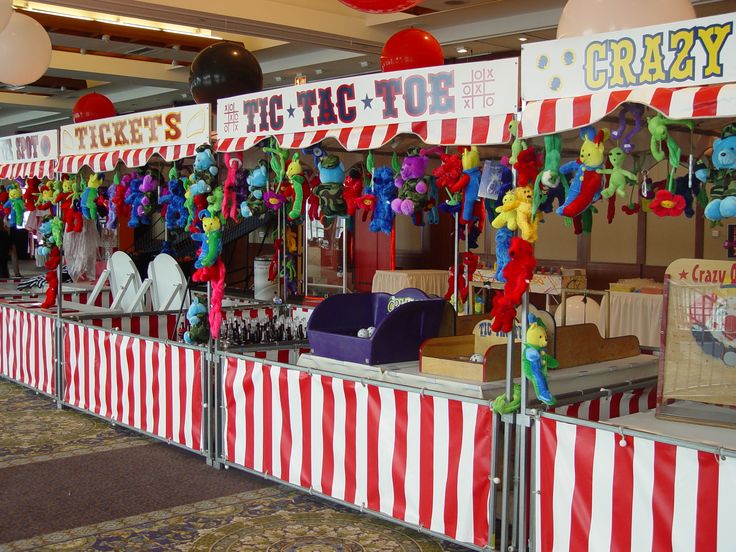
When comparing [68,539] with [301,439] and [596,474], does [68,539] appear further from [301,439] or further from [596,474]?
[596,474]

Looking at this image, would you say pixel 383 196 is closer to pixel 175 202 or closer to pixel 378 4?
pixel 378 4

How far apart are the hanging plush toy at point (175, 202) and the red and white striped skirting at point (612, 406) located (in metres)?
3.11

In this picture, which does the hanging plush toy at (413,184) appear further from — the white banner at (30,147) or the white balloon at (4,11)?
the white banner at (30,147)

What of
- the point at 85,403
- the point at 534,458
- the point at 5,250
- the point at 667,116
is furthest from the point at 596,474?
the point at 5,250

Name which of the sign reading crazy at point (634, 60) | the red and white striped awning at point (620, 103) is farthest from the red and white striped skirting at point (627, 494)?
the sign reading crazy at point (634, 60)

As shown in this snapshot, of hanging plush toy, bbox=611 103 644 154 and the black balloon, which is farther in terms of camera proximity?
the black balloon

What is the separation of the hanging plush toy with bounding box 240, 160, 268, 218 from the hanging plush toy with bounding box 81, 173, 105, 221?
221 cm

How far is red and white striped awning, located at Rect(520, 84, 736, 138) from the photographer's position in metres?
2.82

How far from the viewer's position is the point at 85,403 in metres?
6.68

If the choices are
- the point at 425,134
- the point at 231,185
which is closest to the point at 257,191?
the point at 231,185

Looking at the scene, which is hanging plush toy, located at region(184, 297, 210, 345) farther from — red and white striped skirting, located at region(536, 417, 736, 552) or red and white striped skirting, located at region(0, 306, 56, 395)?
red and white striped skirting, located at region(536, 417, 736, 552)

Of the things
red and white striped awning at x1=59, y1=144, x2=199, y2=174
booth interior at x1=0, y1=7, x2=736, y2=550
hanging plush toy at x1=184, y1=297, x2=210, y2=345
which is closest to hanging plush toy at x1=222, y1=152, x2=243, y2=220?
booth interior at x1=0, y1=7, x2=736, y2=550

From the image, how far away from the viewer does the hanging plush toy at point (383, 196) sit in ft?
15.3

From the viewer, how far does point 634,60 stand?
3057mm
